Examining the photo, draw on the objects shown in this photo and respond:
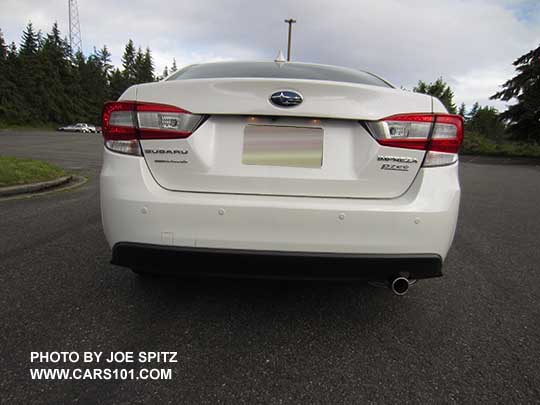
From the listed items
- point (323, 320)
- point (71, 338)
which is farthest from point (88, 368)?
point (323, 320)

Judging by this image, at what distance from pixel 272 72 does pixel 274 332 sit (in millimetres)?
1502

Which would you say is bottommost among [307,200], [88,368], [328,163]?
[88,368]

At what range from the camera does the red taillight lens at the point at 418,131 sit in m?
1.57

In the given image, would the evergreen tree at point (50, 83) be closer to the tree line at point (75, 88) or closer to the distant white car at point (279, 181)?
the tree line at point (75, 88)

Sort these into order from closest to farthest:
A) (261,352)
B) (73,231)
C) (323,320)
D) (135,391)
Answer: (135,391)
(261,352)
(323,320)
(73,231)

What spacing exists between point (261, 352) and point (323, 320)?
45 centimetres

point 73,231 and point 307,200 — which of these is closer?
point 307,200

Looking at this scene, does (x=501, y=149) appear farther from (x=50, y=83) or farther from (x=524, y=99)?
(x=50, y=83)

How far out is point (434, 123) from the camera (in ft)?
5.25

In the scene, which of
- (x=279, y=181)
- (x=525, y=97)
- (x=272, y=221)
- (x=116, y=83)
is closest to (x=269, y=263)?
(x=272, y=221)

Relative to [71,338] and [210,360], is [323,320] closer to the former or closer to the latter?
[210,360]

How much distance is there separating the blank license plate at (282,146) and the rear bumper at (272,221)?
6.8 inches

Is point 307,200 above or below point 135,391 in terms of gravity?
above

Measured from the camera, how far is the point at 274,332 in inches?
70.4
